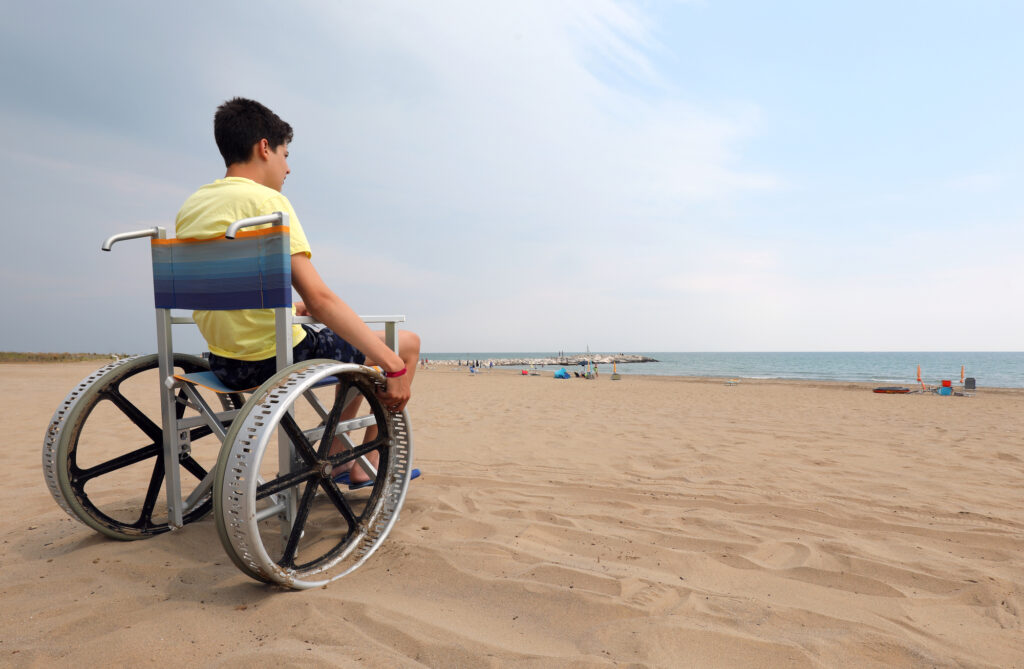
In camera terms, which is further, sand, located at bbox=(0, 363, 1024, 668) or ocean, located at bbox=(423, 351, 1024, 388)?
ocean, located at bbox=(423, 351, 1024, 388)

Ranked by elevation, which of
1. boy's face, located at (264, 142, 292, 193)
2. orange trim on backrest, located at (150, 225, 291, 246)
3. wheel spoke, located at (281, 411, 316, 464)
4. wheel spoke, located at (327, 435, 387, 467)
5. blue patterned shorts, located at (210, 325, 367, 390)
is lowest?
wheel spoke, located at (327, 435, 387, 467)

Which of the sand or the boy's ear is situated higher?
the boy's ear

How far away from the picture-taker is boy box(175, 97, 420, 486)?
2.09 m

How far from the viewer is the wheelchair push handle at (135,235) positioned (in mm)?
2193

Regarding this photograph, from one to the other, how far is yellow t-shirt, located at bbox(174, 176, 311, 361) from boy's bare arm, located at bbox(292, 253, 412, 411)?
8 centimetres

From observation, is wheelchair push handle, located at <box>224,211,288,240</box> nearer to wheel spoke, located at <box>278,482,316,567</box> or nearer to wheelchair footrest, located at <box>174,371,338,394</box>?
wheelchair footrest, located at <box>174,371,338,394</box>

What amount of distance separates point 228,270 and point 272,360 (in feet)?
1.43

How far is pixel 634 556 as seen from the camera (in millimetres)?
2281

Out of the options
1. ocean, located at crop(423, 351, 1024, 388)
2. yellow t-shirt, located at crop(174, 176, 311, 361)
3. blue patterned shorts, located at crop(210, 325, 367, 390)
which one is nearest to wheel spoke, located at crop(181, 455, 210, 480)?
blue patterned shorts, located at crop(210, 325, 367, 390)

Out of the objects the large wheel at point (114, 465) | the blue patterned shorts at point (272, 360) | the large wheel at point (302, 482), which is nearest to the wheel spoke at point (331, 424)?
the large wheel at point (302, 482)

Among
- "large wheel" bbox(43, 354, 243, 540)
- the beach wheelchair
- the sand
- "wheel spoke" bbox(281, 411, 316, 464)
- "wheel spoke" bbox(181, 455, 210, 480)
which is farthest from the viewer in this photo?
"wheel spoke" bbox(181, 455, 210, 480)

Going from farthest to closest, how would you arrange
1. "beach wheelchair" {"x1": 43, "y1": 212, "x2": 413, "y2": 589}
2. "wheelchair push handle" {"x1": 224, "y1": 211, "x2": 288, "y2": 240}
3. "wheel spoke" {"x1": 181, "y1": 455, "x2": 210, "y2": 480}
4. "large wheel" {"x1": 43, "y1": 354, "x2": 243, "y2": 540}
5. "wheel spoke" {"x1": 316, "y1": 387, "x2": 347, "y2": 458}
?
"wheel spoke" {"x1": 181, "y1": 455, "x2": 210, "y2": 480}, "large wheel" {"x1": 43, "y1": 354, "x2": 243, "y2": 540}, "wheel spoke" {"x1": 316, "y1": 387, "x2": 347, "y2": 458}, "wheelchair push handle" {"x1": 224, "y1": 211, "x2": 288, "y2": 240}, "beach wheelchair" {"x1": 43, "y1": 212, "x2": 413, "y2": 589}

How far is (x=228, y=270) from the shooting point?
79.0 inches

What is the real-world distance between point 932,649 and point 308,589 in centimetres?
203
